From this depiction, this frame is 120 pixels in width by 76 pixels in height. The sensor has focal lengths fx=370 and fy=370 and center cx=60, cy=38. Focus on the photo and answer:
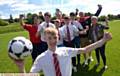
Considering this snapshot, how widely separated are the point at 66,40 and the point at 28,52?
327 inches

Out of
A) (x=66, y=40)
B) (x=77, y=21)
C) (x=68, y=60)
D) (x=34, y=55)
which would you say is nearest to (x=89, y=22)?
(x=77, y=21)

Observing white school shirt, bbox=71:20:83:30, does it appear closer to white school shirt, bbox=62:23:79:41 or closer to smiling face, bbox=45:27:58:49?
white school shirt, bbox=62:23:79:41

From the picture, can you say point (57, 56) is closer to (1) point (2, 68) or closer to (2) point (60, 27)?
(2) point (60, 27)

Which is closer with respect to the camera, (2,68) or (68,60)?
(68,60)

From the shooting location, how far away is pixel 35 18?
14031 mm

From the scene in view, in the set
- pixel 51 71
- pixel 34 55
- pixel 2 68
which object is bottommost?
pixel 2 68

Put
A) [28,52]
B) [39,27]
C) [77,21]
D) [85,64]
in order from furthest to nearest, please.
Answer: [85,64]
[77,21]
[39,27]
[28,52]

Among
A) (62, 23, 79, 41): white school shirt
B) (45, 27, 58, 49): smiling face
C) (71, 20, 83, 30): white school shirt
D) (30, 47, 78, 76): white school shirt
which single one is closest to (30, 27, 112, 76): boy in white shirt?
(30, 47, 78, 76): white school shirt

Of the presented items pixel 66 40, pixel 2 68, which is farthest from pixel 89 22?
pixel 2 68

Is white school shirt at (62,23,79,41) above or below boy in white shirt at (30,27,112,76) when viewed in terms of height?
below

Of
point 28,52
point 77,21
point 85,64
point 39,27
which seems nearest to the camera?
point 28,52

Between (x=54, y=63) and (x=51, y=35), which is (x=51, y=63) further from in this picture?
(x=51, y=35)

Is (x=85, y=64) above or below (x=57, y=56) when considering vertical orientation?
below

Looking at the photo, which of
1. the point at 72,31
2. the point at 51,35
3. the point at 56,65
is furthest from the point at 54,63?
the point at 72,31
